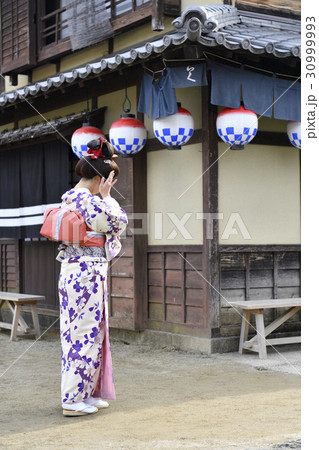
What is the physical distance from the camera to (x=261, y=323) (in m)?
7.57

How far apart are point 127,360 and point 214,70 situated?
3.48 metres

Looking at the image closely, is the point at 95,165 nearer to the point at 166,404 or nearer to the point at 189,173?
the point at 166,404

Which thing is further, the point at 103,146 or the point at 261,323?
the point at 261,323

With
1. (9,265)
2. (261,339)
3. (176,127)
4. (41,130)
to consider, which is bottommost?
(261,339)

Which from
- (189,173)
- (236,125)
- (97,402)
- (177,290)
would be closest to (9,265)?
(177,290)

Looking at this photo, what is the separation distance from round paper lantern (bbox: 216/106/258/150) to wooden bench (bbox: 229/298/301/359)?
6.16 ft

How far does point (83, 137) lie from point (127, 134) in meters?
0.82

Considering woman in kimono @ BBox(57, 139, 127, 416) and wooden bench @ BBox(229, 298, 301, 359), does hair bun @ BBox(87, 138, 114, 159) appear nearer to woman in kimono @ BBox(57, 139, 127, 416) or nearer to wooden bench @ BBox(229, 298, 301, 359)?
woman in kimono @ BBox(57, 139, 127, 416)

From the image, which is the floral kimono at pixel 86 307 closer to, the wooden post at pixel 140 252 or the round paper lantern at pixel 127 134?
the round paper lantern at pixel 127 134

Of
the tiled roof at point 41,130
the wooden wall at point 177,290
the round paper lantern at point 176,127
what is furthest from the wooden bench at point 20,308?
the round paper lantern at point 176,127

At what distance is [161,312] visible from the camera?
8484mm

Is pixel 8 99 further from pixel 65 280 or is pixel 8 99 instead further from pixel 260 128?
pixel 65 280

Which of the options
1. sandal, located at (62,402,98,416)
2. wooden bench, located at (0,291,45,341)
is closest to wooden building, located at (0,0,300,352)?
wooden bench, located at (0,291,45,341)
